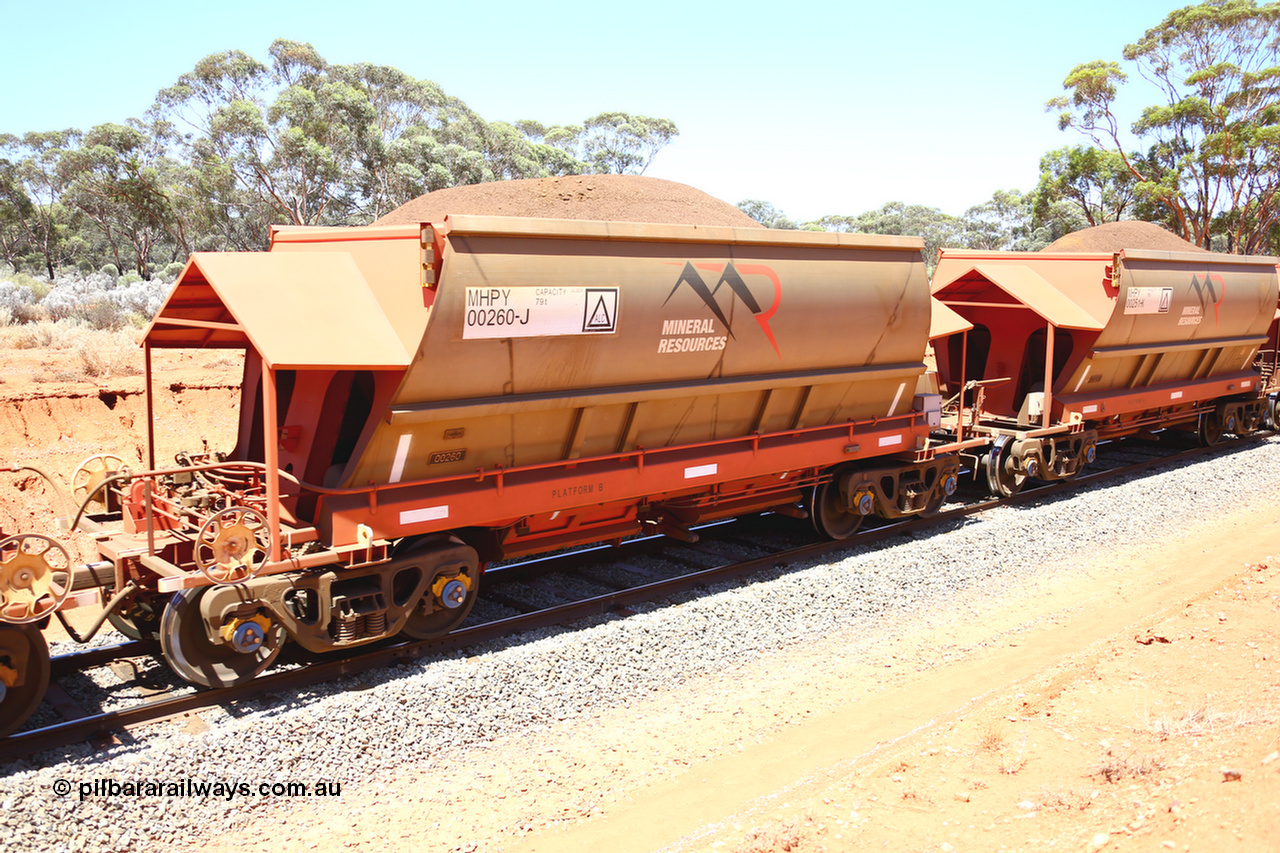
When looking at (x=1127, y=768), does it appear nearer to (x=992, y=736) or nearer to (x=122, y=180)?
(x=992, y=736)

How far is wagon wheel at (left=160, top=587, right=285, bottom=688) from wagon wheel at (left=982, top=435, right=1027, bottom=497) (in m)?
10.4

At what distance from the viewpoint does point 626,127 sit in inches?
2324

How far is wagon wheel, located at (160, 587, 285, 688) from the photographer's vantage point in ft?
22.2

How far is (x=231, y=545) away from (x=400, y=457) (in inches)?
58.8

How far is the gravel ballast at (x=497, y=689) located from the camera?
5.61 m

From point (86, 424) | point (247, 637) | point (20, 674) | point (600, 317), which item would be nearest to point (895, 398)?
point (600, 317)

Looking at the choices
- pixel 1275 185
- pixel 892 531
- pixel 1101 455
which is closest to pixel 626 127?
pixel 1275 185

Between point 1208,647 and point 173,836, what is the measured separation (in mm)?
8027

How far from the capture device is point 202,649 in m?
6.95

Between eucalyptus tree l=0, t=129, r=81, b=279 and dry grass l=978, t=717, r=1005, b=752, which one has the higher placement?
eucalyptus tree l=0, t=129, r=81, b=279

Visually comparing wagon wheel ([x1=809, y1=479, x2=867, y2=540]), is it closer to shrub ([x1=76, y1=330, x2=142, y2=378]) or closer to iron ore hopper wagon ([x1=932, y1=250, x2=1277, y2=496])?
iron ore hopper wagon ([x1=932, y1=250, x2=1277, y2=496])

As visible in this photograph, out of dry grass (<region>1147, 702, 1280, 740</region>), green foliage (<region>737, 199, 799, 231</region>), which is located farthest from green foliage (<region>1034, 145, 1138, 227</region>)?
dry grass (<region>1147, 702, 1280, 740</region>)

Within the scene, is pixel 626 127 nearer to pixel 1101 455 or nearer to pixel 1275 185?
pixel 1275 185

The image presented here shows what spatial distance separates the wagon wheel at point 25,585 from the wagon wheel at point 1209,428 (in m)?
19.4
